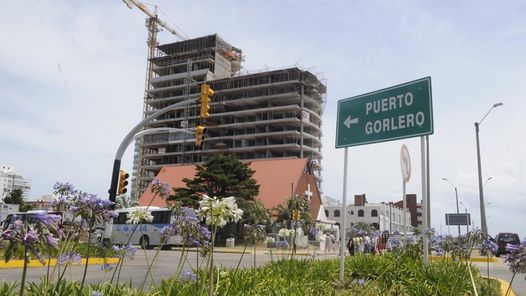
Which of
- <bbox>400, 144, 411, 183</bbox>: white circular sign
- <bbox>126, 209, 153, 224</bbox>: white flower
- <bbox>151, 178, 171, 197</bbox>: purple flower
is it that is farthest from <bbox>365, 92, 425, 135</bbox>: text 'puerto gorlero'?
<bbox>126, 209, 153, 224</bbox>: white flower

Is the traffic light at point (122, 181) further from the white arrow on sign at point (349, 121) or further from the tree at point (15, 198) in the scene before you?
the tree at point (15, 198)

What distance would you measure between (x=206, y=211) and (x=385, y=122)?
606 cm

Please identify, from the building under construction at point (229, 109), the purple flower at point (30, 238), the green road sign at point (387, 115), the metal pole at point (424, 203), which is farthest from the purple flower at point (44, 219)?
the building under construction at point (229, 109)

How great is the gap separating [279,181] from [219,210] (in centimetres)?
5616

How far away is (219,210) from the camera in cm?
395

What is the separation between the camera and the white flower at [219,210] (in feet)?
12.9

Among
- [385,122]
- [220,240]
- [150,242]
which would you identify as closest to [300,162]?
[220,240]

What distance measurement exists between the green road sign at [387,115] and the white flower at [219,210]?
219 inches

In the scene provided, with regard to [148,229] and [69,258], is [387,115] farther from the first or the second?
[148,229]

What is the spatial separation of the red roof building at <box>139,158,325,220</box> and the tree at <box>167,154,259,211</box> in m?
7.13

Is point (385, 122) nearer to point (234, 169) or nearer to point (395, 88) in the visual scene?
point (395, 88)

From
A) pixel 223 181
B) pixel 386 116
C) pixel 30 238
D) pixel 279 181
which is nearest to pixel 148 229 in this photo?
pixel 223 181

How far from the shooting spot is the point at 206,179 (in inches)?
1955

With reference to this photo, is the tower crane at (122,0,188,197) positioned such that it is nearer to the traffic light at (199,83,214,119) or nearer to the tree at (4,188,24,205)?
the tree at (4,188,24,205)
